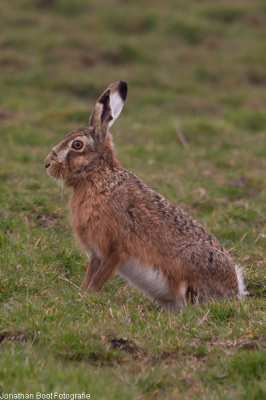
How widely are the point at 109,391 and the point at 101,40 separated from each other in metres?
14.6

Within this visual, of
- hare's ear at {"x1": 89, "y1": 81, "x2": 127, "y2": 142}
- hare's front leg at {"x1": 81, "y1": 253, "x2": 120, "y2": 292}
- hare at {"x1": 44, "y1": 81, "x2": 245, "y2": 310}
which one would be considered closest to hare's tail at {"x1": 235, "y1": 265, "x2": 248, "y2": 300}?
hare at {"x1": 44, "y1": 81, "x2": 245, "y2": 310}

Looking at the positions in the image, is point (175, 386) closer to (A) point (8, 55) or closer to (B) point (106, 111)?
(B) point (106, 111)

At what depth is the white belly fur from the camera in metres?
5.47

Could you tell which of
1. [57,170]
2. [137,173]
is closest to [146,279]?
[57,170]

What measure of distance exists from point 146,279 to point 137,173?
3.69m

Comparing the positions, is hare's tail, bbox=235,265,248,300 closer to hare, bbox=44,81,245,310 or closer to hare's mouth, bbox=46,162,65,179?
hare, bbox=44,81,245,310

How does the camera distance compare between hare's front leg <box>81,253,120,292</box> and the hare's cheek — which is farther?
the hare's cheek

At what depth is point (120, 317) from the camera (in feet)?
16.1

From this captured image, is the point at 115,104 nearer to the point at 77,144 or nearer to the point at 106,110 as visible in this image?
the point at 106,110

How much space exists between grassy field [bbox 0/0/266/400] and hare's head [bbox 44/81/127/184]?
3.06ft

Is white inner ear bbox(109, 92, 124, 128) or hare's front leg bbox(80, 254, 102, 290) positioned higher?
white inner ear bbox(109, 92, 124, 128)

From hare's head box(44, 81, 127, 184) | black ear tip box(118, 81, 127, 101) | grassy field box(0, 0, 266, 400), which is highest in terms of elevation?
black ear tip box(118, 81, 127, 101)

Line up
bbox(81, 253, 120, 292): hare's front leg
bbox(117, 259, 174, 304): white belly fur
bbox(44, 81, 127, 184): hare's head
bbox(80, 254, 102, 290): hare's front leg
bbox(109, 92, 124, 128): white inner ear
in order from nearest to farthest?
bbox(81, 253, 120, 292): hare's front leg < bbox(117, 259, 174, 304): white belly fur < bbox(80, 254, 102, 290): hare's front leg < bbox(44, 81, 127, 184): hare's head < bbox(109, 92, 124, 128): white inner ear

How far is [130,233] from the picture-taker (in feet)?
18.0
